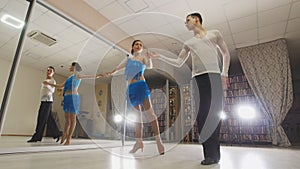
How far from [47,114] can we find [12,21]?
116 cm

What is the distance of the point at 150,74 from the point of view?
18.8 feet

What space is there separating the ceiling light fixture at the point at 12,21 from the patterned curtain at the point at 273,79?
434 cm

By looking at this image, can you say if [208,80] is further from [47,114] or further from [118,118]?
[118,118]

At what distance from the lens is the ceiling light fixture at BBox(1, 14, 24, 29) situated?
1.97 meters

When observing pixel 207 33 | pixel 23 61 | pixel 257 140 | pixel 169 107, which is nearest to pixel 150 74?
pixel 169 107

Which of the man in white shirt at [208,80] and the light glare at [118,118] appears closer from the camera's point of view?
the man in white shirt at [208,80]

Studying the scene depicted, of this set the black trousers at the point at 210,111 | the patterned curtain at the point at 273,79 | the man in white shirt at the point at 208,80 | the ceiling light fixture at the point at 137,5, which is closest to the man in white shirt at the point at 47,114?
the ceiling light fixture at the point at 137,5

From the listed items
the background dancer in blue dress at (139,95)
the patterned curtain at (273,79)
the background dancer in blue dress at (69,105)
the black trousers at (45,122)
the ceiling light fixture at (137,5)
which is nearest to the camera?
the background dancer in blue dress at (139,95)

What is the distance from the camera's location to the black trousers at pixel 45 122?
6.82ft

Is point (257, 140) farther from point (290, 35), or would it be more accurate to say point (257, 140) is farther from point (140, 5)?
point (140, 5)

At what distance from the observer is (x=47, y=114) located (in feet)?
7.24

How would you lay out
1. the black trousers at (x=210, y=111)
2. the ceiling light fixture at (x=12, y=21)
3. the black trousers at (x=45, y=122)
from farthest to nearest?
1. the black trousers at (x=45, y=122)
2. the ceiling light fixture at (x=12, y=21)
3. the black trousers at (x=210, y=111)

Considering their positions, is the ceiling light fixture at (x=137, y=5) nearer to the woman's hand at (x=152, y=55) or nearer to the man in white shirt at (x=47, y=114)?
the woman's hand at (x=152, y=55)

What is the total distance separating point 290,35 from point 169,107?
3525 mm
